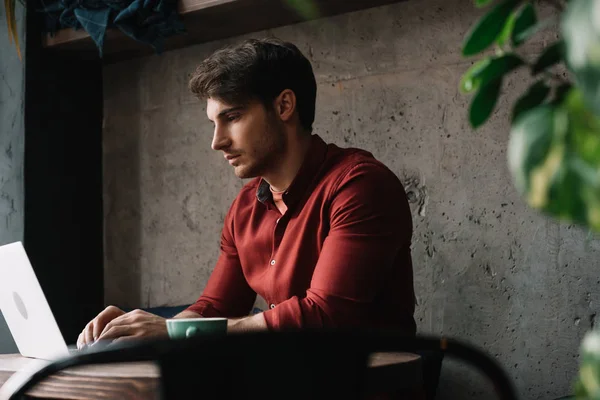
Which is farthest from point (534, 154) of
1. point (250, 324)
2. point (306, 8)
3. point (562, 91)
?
point (306, 8)

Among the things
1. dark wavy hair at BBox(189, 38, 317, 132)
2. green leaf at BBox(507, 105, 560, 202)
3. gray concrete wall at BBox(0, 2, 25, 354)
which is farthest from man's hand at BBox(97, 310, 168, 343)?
gray concrete wall at BBox(0, 2, 25, 354)

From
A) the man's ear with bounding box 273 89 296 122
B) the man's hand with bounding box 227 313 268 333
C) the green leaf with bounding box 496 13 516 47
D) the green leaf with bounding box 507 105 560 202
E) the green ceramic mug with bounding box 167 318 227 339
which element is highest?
the man's ear with bounding box 273 89 296 122

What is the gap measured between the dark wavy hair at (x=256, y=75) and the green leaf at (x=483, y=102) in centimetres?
155

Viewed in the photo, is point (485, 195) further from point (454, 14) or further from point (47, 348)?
point (47, 348)

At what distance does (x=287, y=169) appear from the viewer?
228cm

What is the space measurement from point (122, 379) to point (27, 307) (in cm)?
52

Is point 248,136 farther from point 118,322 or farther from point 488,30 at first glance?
point 488,30

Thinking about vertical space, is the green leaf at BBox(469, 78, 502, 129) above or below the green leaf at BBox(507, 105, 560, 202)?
above

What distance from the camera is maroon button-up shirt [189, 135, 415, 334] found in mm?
1785

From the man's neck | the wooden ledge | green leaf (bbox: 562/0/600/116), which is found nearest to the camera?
green leaf (bbox: 562/0/600/116)

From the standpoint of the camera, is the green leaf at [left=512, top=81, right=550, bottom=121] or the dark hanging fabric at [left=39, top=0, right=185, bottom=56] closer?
the green leaf at [left=512, top=81, right=550, bottom=121]

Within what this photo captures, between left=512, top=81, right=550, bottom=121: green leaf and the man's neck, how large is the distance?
1.54 meters

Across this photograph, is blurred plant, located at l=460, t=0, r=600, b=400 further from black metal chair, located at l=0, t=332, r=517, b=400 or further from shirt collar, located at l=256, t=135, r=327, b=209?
shirt collar, located at l=256, t=135, r=327, b=209

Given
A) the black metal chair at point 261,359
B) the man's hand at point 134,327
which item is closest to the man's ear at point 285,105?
the man's hand at point 134,327
